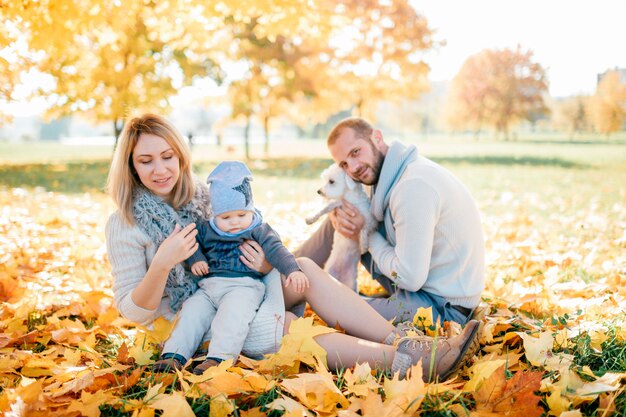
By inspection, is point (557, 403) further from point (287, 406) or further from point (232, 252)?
point (232, 252)

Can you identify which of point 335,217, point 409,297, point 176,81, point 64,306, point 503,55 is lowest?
point 64,306

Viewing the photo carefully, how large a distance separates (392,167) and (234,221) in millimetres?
993

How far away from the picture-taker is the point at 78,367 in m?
2.34

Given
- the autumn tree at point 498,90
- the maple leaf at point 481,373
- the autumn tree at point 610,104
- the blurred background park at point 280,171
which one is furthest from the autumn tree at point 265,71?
the autumn tree at point 498,90

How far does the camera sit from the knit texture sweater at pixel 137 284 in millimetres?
2467

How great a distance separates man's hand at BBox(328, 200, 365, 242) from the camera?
129 inches

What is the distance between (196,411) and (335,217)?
5.77ft

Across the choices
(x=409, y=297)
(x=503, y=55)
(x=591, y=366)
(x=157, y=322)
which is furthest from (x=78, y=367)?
(x=503, y=55)

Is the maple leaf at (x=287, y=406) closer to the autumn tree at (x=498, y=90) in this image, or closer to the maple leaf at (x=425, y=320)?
the maple leaf at (x=425, y=320)

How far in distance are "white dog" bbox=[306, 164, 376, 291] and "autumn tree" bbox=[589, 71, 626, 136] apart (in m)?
29.0

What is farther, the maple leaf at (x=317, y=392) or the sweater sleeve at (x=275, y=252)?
the sweater sleeve at (x=275, y=252)

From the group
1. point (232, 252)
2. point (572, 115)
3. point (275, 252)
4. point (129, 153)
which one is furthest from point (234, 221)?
point (572, 115)

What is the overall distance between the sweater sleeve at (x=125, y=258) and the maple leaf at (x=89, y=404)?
0.64 meters

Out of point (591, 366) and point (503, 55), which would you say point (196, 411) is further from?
point (503, 55)
